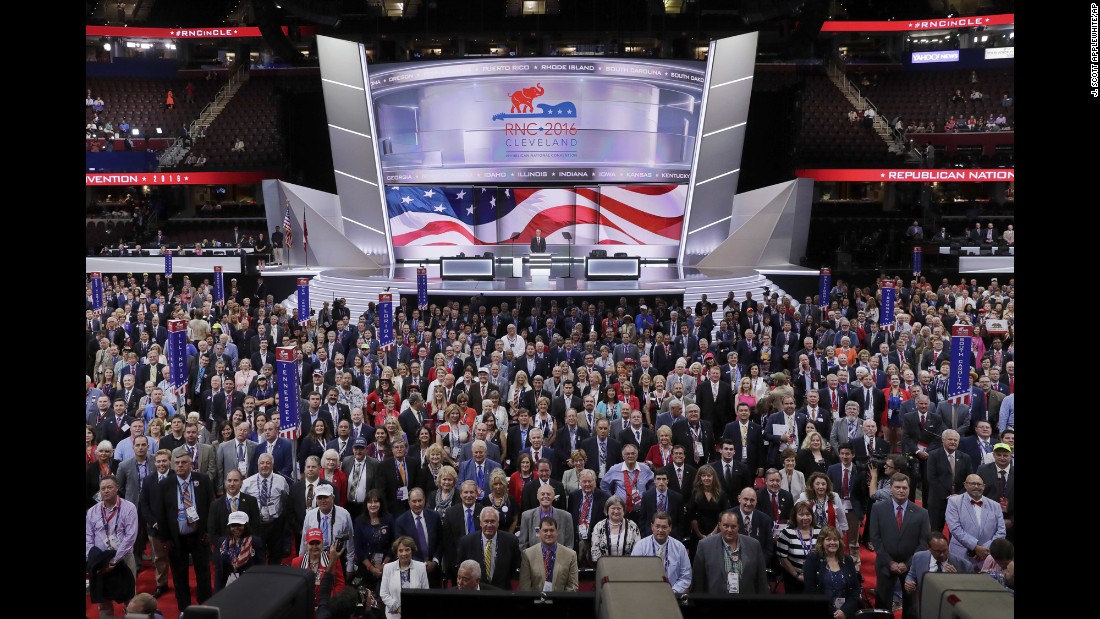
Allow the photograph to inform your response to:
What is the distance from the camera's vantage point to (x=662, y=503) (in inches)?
297

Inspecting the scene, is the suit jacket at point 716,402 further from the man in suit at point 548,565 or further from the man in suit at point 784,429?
the man in suit at point 548,565

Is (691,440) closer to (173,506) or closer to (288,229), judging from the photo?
(173,506)

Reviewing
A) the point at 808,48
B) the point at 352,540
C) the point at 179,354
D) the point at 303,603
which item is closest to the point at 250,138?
the point at 808,48

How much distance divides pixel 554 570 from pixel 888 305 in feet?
32.7

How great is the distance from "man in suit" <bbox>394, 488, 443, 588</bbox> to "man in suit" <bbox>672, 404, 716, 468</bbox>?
3.06 m

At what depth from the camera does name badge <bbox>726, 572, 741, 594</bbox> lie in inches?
251

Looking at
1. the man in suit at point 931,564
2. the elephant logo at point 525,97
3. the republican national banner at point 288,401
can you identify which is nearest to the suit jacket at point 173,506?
the republican national banner at point 288,401

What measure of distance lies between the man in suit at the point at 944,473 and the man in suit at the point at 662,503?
2.34m

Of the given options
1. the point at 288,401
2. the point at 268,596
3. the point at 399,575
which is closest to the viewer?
the point at 268,596

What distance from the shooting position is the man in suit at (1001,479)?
24.9 feet

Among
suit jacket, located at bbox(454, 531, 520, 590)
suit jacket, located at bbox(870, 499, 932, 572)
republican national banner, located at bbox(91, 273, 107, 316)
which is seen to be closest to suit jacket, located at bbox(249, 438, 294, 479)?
suit jacket, located at bbox(454, 531, 520, 590)

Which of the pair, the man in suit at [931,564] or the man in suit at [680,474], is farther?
the man in suit at [680,474]

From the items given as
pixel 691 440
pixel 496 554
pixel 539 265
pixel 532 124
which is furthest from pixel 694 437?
pixel 532 124
